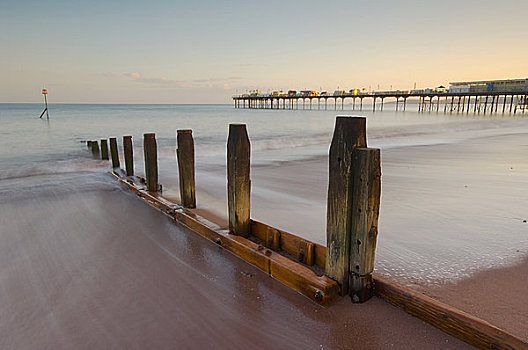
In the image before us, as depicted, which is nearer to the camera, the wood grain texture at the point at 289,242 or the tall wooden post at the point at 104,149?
the wood grain texture at the point at 289,242

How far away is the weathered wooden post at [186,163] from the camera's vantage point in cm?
498

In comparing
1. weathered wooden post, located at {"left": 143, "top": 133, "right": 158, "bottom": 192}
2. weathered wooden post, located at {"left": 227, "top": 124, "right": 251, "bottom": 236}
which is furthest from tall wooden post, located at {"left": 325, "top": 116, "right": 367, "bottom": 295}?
weathered wooden post, located at {"left": 143, "top": 133, "right": 158, "bottom": 192}

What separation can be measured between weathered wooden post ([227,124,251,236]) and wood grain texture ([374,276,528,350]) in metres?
1.71

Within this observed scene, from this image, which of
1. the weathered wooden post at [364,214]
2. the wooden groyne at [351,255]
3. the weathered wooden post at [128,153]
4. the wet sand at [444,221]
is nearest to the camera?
the wooden groyne at [351,255]

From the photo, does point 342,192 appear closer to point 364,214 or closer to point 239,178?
point 364,214

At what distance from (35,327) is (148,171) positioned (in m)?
3.94

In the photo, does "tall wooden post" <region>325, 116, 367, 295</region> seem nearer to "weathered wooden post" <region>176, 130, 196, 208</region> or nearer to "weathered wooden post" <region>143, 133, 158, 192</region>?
"weathered wooden post" <region>176, 130, 196, 208</region>

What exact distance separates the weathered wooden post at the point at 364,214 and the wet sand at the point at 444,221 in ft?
2.42

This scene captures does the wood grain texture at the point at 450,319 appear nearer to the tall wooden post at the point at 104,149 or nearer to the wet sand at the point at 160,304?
the wet sand at the point at 160,304

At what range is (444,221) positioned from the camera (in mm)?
4539

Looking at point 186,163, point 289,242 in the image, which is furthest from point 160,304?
point 186,163

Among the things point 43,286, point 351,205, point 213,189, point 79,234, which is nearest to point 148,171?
point 213,189

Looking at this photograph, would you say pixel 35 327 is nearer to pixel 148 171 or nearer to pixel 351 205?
pixel 351 205

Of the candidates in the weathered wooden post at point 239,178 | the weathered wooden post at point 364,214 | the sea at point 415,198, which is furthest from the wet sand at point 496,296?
the weathered wooden post at point 239,178
